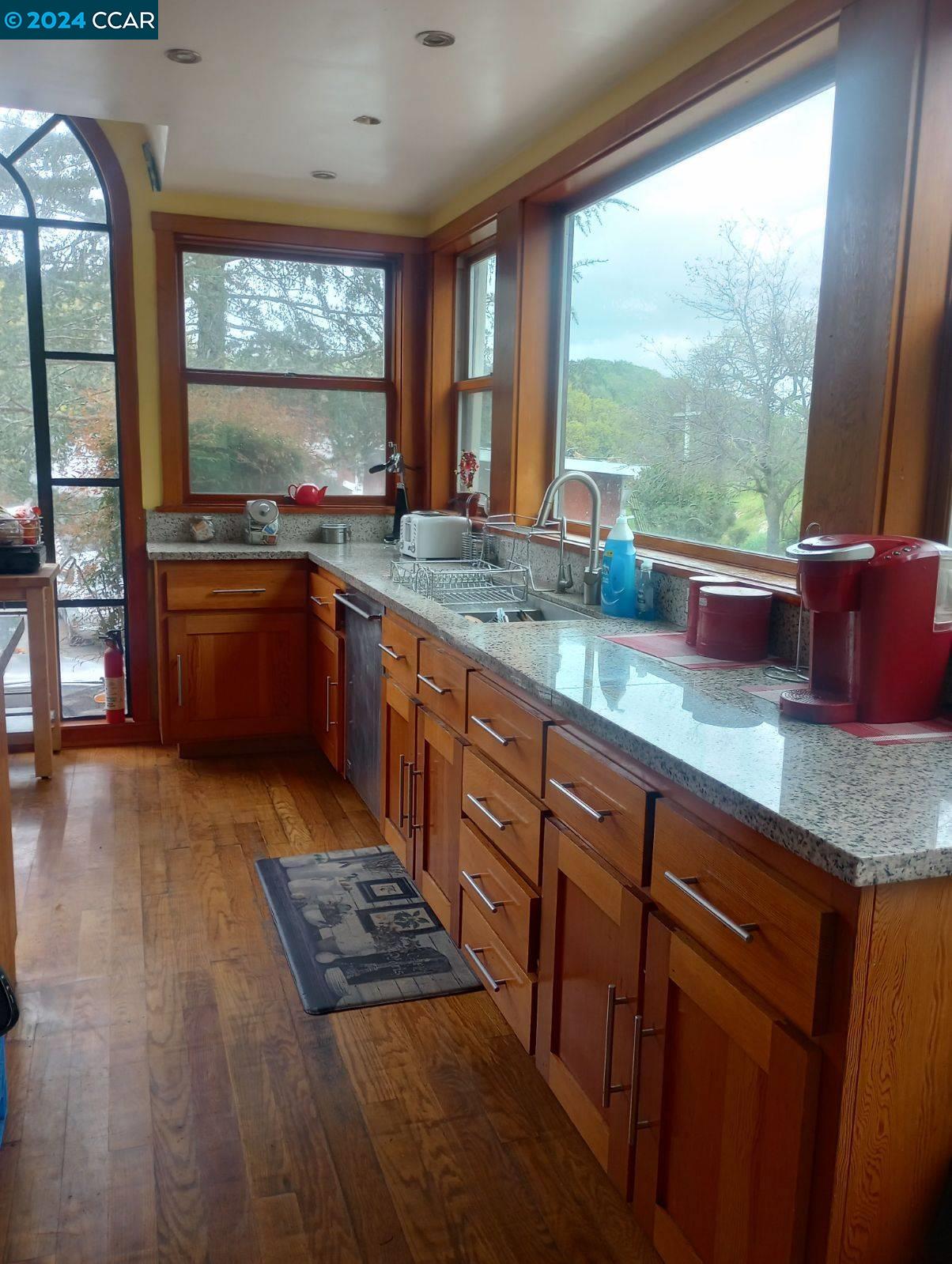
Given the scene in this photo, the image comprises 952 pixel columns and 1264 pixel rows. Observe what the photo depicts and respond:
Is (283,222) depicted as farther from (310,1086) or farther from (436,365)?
(310,1086)

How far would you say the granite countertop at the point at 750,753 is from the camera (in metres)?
1.12

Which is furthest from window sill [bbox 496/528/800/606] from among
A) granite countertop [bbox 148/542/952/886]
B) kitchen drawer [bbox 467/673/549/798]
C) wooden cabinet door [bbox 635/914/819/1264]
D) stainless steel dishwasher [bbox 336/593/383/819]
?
wooden cabinet door [bbox 635/914/819/1264]

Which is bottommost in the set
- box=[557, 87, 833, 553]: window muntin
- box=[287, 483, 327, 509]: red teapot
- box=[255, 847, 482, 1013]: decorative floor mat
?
box=[255, 847, 482, 1013]: decorative floor mat

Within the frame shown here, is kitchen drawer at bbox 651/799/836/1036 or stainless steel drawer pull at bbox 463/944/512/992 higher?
kitchen drawer at bbox 651/799/836/1036

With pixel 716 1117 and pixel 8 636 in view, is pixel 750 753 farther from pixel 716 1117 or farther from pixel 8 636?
pixel 8 636

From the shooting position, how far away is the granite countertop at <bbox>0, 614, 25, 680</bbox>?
1964 millimetres

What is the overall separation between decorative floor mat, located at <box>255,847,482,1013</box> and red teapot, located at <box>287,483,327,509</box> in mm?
1818

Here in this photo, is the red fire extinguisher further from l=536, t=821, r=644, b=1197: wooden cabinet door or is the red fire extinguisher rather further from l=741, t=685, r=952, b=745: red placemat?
l=741, t=685, r=952, b=745: red placemat

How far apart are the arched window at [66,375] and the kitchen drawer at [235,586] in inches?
19.2

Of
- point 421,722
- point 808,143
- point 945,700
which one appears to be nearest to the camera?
point 945,700

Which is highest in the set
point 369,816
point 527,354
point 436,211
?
point 436,211

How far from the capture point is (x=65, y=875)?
10.00 feet

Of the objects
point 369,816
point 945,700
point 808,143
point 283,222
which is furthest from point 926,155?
point 283,222

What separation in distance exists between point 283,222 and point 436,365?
34.7 inches
